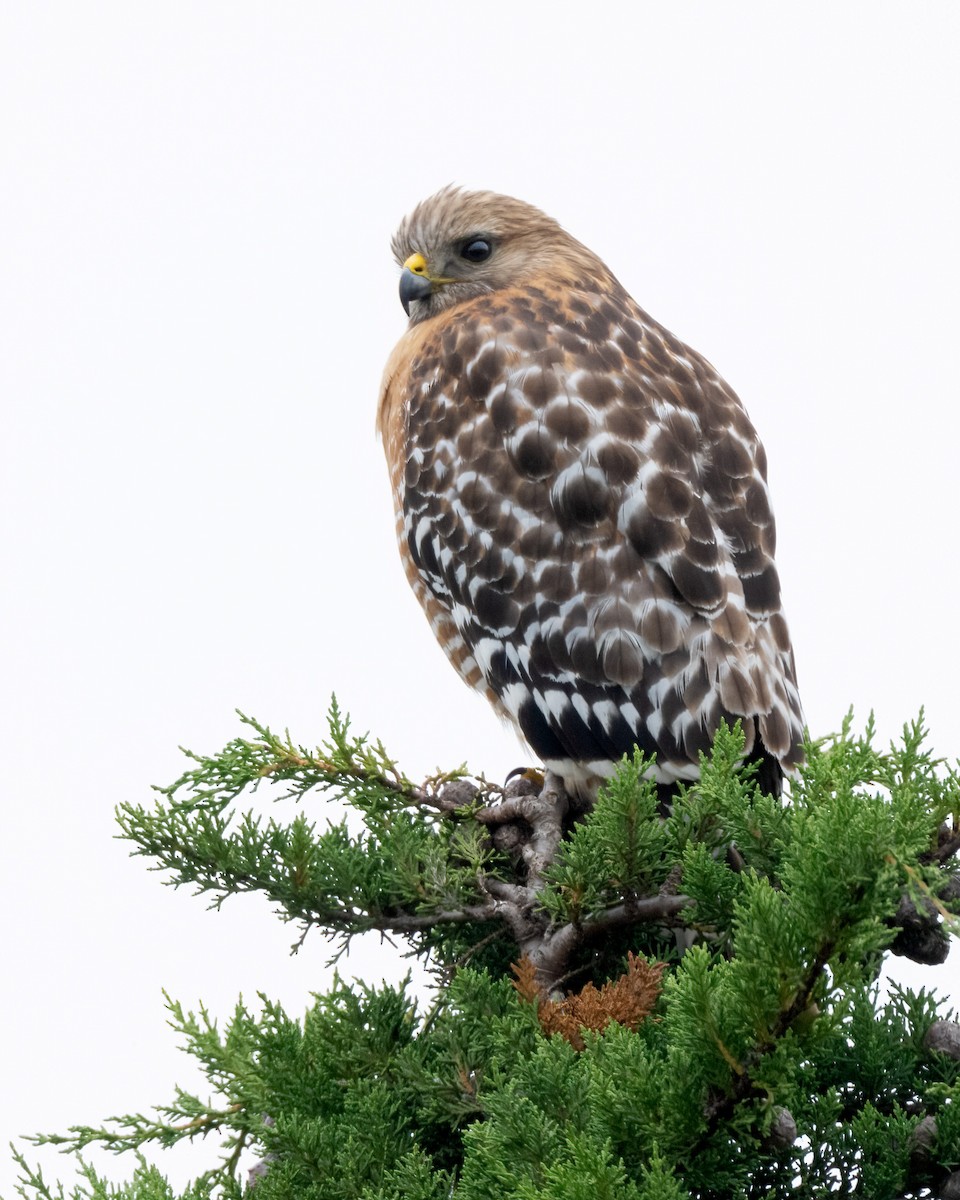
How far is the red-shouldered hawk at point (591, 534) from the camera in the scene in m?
3.65

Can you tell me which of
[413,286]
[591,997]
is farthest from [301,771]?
[413,286]

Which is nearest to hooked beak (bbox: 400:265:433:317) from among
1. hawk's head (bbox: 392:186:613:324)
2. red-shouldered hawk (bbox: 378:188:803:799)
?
hawk's head (bbox: 392:186:613:324)

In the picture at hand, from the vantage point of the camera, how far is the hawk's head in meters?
4.66

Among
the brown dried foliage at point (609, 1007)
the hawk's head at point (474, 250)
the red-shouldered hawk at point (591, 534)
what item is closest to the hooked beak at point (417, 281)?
the hawk's head at point (474, 250)

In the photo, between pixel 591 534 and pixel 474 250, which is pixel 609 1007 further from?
pixel 474 250

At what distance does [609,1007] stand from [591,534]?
63.4 inches

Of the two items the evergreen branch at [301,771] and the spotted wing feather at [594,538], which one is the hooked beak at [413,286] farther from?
the evergreen branch at [301,771]

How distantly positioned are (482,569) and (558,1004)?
1623 mm

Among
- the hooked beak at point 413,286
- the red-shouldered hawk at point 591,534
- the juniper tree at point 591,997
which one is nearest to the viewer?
the juniper tree at point 591,997

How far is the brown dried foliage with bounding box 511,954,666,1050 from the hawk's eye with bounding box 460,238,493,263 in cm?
286

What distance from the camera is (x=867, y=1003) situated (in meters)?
2.56

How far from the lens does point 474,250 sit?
4695mm

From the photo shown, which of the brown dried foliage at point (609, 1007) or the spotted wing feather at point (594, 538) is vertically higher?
the spotted wing feather at point (594, 538)

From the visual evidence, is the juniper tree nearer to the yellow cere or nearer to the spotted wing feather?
the spotted wing feather
